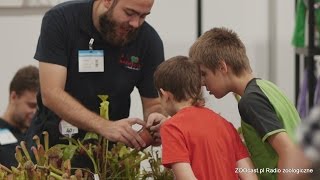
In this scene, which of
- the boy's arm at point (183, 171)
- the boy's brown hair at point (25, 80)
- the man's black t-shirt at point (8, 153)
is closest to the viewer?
the boy's arm at point (183, 171)

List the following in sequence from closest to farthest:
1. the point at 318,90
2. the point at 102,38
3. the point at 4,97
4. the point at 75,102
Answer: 1. the point at 75,102
2. the point at 102,38
3. the point at 318,90
4. the point at 4,97

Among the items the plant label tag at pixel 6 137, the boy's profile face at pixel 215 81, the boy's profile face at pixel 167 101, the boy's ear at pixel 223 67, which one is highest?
the boy's ear at pixel 223 67

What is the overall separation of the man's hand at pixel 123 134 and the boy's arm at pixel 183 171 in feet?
1.10

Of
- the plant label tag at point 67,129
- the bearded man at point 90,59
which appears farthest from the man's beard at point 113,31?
the plant label tag at point 67,129

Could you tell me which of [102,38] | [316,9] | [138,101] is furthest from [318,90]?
[102,38]

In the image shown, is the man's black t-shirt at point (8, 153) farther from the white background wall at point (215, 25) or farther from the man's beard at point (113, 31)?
the man's beard at point (113, 31)

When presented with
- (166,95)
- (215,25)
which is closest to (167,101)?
(166,95)

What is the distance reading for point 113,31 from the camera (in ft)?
7.44

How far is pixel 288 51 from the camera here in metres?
4.06

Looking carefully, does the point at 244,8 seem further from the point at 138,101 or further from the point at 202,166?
the point at 202,166

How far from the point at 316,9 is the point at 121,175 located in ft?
5.92

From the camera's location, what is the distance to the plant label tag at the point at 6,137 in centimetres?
329

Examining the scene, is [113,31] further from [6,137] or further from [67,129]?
[6,137]

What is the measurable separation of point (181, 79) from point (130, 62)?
0.63 metres
